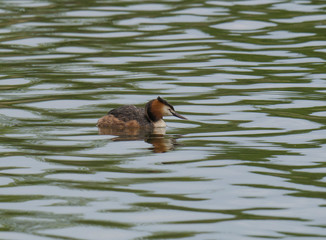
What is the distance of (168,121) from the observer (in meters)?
15.2

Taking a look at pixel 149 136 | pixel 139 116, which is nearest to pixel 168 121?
pixel 139 116

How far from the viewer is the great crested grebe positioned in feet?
46.5

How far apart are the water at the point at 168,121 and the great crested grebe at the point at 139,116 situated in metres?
0.26

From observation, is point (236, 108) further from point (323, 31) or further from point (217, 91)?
point (323, 31)

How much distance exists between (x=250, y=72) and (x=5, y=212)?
973 cm

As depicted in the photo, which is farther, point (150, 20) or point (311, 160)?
point (150, 20)

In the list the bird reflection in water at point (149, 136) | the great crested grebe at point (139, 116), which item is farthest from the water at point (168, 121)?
the great crested grebe at point (139, 116)

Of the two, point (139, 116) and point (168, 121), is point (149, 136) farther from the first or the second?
point (168, 121)

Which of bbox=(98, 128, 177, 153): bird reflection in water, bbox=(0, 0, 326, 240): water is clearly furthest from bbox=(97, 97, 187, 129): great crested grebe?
bbox=(0, 0, 326, 240): water

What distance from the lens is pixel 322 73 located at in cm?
1844

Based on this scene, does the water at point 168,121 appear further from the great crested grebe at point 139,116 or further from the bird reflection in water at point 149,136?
the great crested grebe at point 139,116

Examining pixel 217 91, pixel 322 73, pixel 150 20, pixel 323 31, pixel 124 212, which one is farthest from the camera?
pixel 150 20

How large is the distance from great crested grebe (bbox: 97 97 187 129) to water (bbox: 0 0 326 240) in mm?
256

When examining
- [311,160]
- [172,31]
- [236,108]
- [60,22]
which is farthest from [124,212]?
[60,22]
